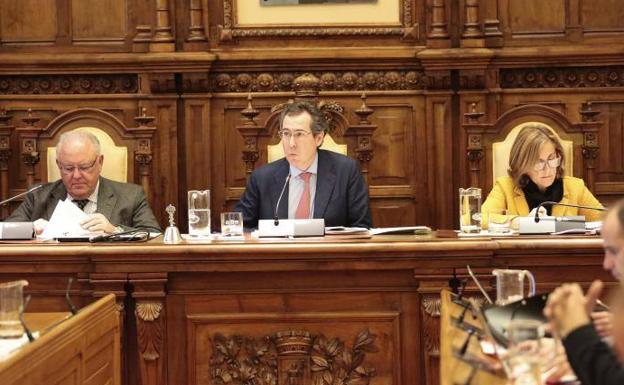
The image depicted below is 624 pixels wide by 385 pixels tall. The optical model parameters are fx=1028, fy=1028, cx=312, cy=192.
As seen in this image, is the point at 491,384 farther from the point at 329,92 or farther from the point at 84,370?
the point at 329,92

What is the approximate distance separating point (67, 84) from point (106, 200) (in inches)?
58.0

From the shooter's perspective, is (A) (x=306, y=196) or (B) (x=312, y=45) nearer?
(A) (x=306, y=196)

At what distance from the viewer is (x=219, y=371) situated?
3.94 m

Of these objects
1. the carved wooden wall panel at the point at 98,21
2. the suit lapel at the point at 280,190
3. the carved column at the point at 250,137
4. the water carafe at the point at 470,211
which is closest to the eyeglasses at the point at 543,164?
the water carafe at the point at 470,211

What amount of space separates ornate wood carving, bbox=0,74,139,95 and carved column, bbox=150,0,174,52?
0.93 ft

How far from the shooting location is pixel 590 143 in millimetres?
6004

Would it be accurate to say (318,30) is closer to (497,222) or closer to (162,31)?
(162,31)

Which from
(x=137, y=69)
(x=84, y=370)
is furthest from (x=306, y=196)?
(x=84, y=370)

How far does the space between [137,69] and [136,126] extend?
346mm

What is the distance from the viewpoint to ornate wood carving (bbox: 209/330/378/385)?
12.9 ft

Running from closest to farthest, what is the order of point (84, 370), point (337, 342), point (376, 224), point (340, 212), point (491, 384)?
point (491, 384) < point (84, 370) < point (337, 342) < point (340, 212) < point (376, 224)

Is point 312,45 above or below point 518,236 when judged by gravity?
above

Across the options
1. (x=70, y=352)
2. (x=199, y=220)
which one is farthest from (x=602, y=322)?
(x=199, y=220)

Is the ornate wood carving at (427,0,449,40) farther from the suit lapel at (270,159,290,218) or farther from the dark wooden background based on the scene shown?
the suit lapel at (270,159,290,218)
